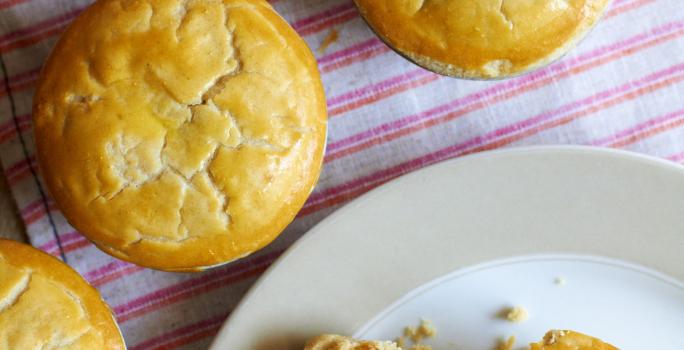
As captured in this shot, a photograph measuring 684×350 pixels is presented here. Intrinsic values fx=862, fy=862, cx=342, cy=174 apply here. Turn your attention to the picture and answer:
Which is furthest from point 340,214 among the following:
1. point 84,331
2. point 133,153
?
point 84,331

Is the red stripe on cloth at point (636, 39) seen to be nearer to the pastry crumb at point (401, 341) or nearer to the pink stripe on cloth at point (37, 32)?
the pastry crumb at point (401, 341)

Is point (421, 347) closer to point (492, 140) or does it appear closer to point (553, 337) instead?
point (553, 337)

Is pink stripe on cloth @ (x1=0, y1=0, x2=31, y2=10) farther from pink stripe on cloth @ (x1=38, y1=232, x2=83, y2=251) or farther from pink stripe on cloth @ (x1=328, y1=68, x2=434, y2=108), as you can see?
pink stripe on cloth @ (x1=328, y1=68, x2=434, y2=108)

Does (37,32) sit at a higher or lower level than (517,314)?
higher

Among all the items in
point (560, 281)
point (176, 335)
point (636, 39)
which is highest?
point (636, 39)

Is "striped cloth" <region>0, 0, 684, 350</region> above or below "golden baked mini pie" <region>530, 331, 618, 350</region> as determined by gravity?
above

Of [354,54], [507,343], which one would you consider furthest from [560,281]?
[354,54]

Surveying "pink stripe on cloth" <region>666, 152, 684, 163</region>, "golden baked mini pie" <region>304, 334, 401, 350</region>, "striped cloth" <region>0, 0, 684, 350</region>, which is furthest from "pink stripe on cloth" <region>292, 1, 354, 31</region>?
"pink stripe on cloth" <region>666, 152, 684, 163</region>
